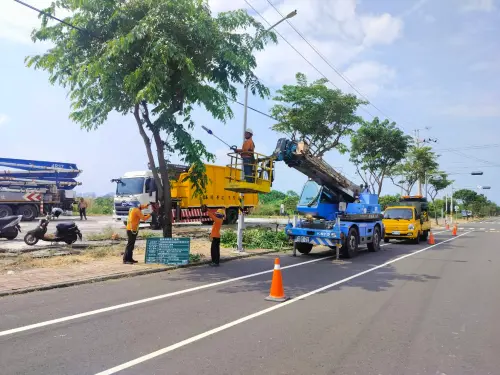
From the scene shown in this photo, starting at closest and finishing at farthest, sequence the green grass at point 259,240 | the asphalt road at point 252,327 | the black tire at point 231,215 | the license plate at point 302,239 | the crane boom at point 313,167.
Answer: the asphalt road at point 252,327, the crane boom at point 313,167, the license plate at point 302,239, the green grass at point 259,240, the black tire at point 231,215

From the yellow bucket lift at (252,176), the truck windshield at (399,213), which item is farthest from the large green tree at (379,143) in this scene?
the yellow bucket lift at (252,176)

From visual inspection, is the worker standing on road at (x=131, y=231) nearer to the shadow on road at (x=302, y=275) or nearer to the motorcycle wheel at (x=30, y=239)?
the shadow on road at (x=302, y=275)

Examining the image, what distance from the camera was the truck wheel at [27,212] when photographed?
24.2 meters

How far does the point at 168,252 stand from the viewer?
1102cm

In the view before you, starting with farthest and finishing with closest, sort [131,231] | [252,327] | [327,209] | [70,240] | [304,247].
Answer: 1. [327,209]
2. [304,247]
3. [70,240]
4. [131,231]
5. [252,327]

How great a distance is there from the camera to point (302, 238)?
14.2 metres

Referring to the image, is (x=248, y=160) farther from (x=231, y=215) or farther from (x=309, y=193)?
(x=231, y=215)

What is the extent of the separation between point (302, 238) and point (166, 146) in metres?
5.51

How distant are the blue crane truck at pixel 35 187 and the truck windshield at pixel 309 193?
17084mm

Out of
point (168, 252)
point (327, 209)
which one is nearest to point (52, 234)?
point (168, 252)

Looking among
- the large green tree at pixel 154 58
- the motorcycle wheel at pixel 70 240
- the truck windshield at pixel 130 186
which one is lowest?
the motorcycle wheel at pixel 70 240

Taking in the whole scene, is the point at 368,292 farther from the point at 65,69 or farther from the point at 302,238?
the point at 65,69

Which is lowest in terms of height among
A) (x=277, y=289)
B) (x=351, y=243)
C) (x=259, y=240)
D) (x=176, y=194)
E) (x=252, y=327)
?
(x=252, y=327)

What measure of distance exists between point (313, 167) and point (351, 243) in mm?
2977
